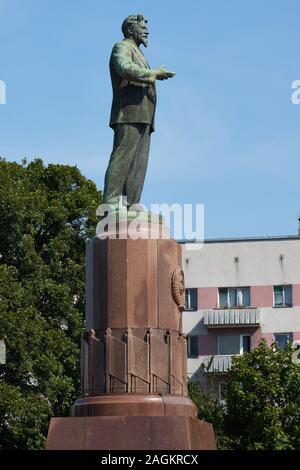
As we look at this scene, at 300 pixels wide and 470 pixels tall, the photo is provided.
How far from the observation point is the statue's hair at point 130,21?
20.6 m

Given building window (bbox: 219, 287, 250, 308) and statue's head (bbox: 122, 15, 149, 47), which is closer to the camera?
statue's head (bbox: 122, 15, 149, 47)

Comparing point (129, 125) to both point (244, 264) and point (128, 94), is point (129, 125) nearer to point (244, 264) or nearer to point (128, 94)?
point (128, 94)

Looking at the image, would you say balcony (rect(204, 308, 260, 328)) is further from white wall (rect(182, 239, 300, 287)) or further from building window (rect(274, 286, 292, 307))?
white wall (rect(182, 239, 300, 287))

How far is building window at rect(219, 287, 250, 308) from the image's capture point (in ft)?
178

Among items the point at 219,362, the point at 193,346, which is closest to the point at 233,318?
the point at 219,362

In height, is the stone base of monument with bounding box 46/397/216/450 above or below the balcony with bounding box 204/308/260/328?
below

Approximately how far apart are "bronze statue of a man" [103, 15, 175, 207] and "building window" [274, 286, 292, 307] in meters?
34.2

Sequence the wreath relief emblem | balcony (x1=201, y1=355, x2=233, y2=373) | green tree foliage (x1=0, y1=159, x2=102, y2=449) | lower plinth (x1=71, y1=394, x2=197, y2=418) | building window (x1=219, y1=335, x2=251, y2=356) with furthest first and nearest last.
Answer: building window (x1=219, y1=335, x2=251, y2=356) < balcony (x1=201, y1=355, x2=233, y2=373) < green tree foliage (x1=0, y1=159, x2=102, y2=449) < the wreath relief emblem < lower plinth (x1=71, y1=394, x2=197, y2=418)

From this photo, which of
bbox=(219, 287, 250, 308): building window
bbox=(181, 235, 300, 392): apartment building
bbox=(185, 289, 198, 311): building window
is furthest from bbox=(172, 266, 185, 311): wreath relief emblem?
bbox=(185, 289, 198, 311): building window

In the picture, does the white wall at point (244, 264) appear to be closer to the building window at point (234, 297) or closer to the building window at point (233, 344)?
the building window at point (234, 297)

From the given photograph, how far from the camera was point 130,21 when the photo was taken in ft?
67.7

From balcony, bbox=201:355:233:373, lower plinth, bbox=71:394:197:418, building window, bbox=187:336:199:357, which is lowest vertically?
lower plinth, bbox=71:394:197:418

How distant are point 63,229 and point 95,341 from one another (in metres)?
21.2

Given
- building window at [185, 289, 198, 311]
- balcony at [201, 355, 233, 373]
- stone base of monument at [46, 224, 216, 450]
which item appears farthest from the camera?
building window at [185, 289, 198, 311]
